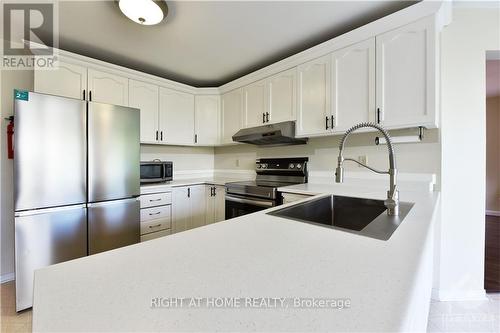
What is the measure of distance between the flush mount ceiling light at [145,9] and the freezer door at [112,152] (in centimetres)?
82

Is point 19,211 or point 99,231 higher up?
point 19,211

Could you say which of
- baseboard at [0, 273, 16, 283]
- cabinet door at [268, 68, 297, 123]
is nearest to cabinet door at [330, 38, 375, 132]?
cabinet door at [268, 68, 297, 123]

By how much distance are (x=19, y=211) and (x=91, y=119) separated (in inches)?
34.3

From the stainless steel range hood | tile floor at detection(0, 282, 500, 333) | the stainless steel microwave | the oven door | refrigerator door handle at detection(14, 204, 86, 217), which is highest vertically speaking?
the stainless steel range hood

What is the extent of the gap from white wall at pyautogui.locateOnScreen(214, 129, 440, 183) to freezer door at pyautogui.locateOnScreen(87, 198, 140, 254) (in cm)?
171

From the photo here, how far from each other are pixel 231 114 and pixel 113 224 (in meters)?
2.02

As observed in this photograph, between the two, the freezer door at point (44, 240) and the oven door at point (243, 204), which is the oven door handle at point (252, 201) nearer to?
the oven door at point (243, 204)

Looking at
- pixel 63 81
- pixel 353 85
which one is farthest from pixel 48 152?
pixel 353 85

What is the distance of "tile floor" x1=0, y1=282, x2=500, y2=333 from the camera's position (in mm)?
1559

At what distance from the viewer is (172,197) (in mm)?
2727

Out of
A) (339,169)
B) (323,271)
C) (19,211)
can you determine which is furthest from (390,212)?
(19,211)

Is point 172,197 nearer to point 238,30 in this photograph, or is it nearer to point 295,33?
point 238,30

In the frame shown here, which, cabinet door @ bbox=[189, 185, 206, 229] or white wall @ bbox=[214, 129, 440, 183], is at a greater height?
A: white wall @ bbox=[214, 129, 440, 183]
